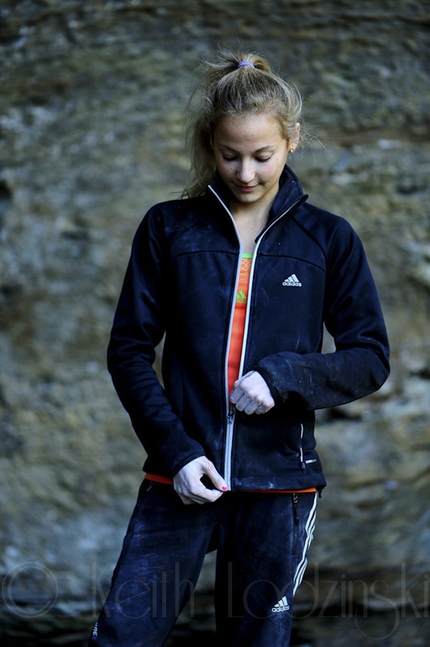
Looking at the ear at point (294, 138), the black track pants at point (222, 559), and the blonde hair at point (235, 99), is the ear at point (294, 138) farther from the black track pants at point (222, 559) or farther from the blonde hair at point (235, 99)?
the black track pants at point (222, 559)

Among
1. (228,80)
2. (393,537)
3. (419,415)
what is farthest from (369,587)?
(228,80)

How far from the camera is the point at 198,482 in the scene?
1.80 m

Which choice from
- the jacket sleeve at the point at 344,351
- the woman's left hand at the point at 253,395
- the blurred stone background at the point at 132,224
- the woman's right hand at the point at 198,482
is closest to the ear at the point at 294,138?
the jacket sleeve at the point at 344,351

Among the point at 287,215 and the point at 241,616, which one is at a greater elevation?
the point at 287,215

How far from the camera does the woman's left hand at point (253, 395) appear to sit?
1792 mm

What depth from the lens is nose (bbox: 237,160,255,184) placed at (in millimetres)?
1879

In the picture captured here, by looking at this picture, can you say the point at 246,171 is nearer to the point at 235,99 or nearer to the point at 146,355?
the point at 235,99

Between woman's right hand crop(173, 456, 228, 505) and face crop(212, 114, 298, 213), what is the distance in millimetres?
604

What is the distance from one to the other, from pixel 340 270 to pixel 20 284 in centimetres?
192

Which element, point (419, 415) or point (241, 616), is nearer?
point (241, 616)

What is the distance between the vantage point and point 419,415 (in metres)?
3.60

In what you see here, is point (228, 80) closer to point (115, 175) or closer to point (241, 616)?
point (241, 616)

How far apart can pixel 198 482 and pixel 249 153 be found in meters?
0.72

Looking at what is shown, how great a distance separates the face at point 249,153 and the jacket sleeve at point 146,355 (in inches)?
8.6
